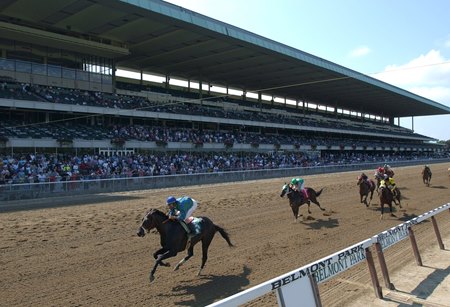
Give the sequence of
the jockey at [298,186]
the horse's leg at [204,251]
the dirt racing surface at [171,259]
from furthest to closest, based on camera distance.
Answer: the jockey at [298,186]
the horse's leg at [204,251]
the dirt racing surface at [171,259]

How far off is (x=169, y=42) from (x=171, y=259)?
96.5 feet

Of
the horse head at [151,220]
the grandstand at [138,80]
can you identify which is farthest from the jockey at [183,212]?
the grandstand at [138,80]

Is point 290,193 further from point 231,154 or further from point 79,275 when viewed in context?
point 231,154

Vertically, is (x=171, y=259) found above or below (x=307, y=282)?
below

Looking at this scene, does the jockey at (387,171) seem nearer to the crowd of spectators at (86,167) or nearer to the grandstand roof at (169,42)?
the crowd of spectators at (86,167)

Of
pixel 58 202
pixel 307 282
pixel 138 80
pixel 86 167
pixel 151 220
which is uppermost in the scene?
pixel 138 80

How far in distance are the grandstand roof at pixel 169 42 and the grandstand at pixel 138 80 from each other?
0.10 m

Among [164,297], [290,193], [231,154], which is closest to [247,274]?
[164,297]

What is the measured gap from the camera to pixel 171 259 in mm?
8086

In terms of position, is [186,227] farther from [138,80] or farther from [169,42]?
[138,80]

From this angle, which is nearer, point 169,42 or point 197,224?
point 197,224

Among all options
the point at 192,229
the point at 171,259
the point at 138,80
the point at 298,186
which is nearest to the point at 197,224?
the point at 192,229

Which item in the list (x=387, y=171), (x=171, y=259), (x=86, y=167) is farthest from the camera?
(x=86, y=167)

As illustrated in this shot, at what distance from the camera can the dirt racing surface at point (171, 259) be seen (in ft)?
20.1
